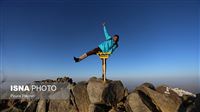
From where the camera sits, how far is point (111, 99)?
2345cm

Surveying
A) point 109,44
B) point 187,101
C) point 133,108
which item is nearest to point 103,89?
point 133,108

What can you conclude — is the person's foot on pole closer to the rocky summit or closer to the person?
the person

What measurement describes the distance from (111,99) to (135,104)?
2322 mm

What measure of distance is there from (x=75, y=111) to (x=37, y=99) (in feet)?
17.8

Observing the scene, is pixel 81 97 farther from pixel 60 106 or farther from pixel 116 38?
pixel 116 38

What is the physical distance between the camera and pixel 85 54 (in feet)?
69.8

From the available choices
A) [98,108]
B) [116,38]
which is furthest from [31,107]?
[116,38]

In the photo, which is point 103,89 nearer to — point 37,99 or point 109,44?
point 109,44

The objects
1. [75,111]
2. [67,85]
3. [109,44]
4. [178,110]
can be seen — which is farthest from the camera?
[67,85]

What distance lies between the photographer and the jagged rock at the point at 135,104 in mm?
21922

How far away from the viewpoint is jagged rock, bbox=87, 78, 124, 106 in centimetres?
2291

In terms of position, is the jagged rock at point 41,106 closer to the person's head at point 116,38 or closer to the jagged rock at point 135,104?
the jagged rock at point 135,104

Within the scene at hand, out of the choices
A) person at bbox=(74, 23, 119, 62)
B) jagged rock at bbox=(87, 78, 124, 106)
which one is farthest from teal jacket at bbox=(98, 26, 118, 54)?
jagged rock at bbox=(87, 78, 124, 106)

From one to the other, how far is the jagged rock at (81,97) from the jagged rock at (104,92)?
0.60 meters
